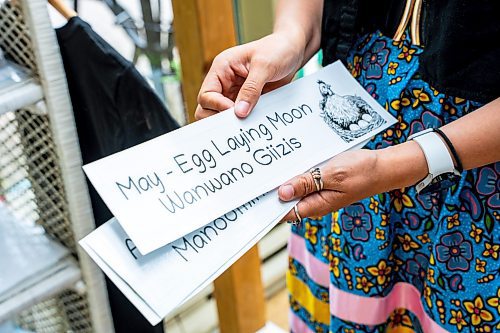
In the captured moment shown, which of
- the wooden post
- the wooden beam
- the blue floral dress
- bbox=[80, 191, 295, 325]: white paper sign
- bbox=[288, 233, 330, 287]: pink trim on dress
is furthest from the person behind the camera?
the wooden beam

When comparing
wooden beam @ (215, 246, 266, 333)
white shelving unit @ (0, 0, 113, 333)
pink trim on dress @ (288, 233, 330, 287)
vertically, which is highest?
white shelving unit @ (0, 0, 113, 333)

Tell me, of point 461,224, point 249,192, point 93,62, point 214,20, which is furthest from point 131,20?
point 461,224

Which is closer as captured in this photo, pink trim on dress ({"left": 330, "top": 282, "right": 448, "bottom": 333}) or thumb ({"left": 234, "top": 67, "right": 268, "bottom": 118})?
thumb ({"left": 234, "top": 67, "right": 268, "bottom": 118})

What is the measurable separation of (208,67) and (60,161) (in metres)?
0.33

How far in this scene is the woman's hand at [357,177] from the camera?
66 centimetres

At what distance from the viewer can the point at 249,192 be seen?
0.67 metres

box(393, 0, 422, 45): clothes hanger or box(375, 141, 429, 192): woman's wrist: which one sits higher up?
box(393, 0, 422, 45): clothes hanger

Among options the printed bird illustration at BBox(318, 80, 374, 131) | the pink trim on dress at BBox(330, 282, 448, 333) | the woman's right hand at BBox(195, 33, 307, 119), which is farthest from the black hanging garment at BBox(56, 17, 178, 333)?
the pink trim on dress at BBox(330, 282, 448, 333)

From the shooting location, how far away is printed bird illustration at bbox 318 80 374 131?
0.76 m

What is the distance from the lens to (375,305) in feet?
2.81

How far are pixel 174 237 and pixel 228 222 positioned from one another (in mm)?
70

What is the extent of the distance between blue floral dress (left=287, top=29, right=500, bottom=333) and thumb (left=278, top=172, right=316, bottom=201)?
0.16 meters

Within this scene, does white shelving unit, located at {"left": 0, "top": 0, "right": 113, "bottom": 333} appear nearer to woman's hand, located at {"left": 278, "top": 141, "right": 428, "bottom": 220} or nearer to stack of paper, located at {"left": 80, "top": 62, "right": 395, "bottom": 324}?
stack of paper, located at {"left": 80, "top": 62, "right": 395, "bottom": 324}

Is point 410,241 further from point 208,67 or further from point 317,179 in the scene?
point 208,67
